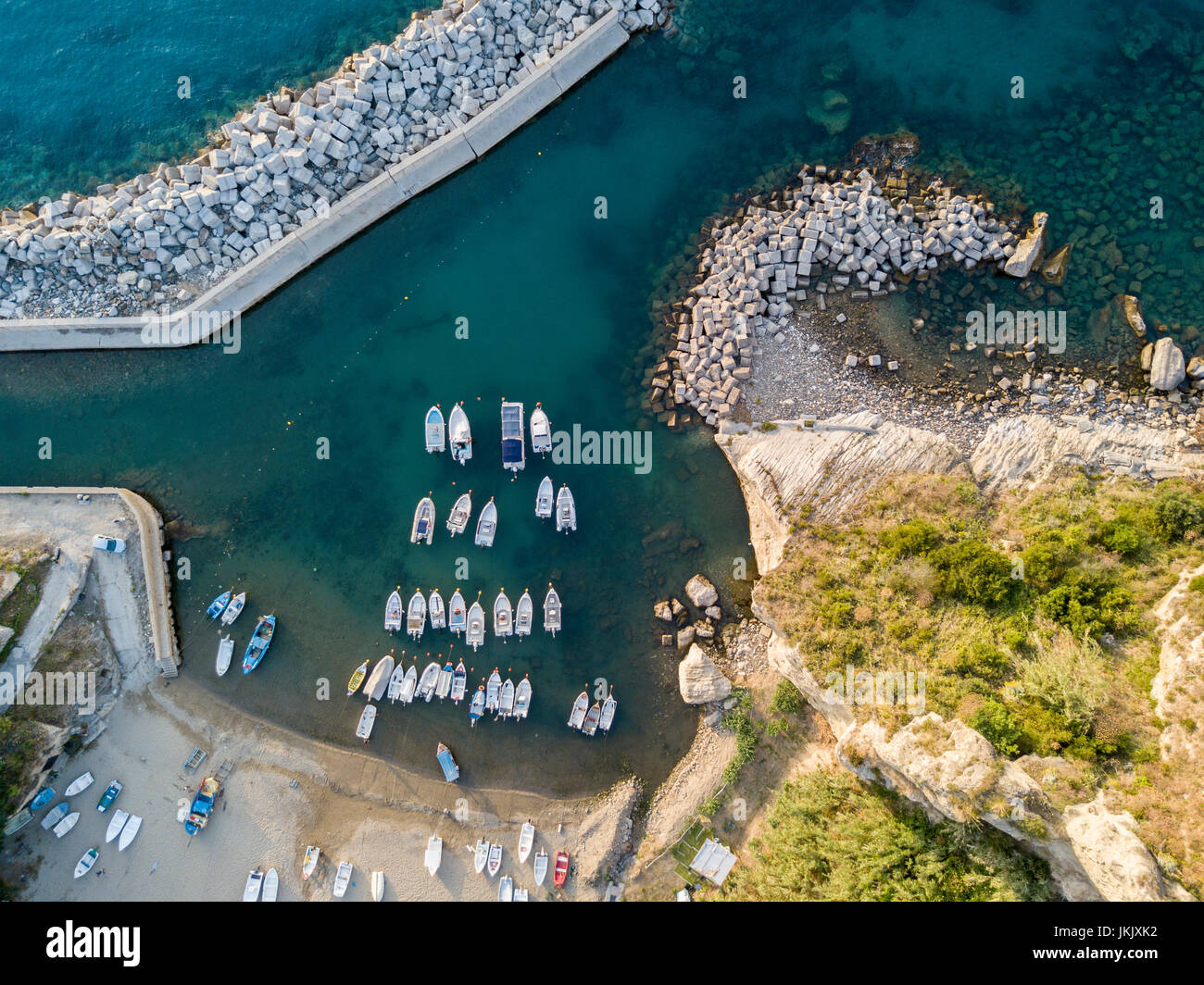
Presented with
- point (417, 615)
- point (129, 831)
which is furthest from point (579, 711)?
point (129, 831)

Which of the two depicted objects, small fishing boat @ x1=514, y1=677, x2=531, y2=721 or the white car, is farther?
small fishing boat @ x1=514, y1=677, x2=531, y2=721

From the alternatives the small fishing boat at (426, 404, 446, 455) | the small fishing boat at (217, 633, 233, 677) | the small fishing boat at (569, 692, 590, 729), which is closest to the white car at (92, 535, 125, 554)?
the small fishing boat at (217, 633, 233, 677)

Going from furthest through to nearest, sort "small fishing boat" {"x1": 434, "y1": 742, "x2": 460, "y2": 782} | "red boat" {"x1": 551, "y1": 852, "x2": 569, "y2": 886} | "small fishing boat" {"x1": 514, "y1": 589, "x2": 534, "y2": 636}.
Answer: "small fishing boat" {"x1": 514, "y1": 589, "x2": 534, "y2": 636}, "small fishing boat" {"x1": 434, "y1": 742, "x2": 460, "y2": 782}, "red boat" {"x1": 551, "y1": 852, "x2": 569, "y2": 886}

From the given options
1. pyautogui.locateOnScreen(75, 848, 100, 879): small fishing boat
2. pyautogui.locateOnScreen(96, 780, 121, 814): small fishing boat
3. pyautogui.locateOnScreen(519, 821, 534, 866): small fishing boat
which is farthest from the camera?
pyautogui.locateOnScreen(519, 821, 534, 866): small fishing boat

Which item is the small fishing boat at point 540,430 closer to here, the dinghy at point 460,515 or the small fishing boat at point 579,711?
the dinghy at point 460,515

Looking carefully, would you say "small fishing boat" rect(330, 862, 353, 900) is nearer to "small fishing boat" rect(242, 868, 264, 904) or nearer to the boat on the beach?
"small fishing boat" rect(242, 868, 264, 904)

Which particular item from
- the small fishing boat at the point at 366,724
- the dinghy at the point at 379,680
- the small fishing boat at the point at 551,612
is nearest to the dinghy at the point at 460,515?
the small fishing boat at the point at 551,612
